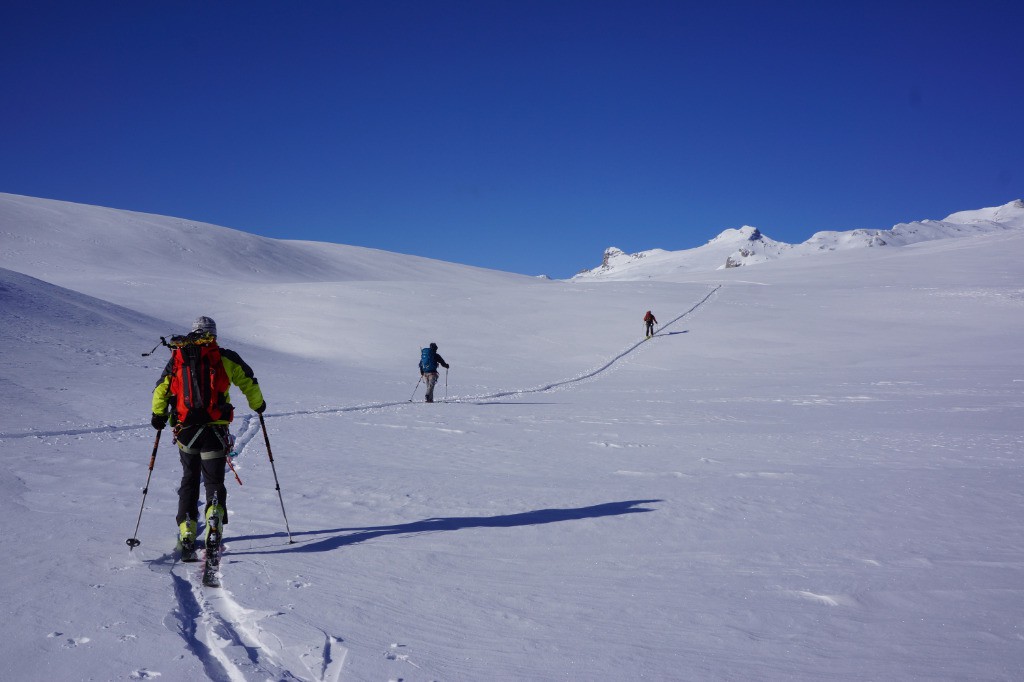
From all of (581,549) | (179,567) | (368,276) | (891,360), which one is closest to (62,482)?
(179,567)

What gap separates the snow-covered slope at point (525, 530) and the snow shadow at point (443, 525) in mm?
40

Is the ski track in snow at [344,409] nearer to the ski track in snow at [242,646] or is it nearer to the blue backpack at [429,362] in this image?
the blue backpack at [429,362]

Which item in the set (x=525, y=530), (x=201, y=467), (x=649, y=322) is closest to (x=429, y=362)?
(x=525, y=530)

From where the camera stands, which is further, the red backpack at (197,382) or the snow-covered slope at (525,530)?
the red backpack at (197,382)

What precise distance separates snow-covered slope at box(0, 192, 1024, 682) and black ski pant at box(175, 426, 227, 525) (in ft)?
1.50

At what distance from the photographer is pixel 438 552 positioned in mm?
5398

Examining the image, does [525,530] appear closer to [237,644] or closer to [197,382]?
[237,644]

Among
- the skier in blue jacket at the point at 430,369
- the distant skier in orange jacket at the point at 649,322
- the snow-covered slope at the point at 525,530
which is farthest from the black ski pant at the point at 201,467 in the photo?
the distant skier in orange jacket at the point at 649,322

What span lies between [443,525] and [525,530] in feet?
2.69

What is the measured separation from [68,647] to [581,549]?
12.1 ft

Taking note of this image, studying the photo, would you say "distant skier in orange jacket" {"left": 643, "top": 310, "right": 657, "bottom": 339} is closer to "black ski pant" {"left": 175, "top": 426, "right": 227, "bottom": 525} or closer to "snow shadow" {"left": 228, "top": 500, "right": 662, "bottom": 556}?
"snow shadow" {"left": 228, "top": 500, "right": 662, "bottom": 556}

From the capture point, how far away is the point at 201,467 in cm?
550

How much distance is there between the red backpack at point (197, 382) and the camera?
5395 mm

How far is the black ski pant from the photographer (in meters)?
5.37
